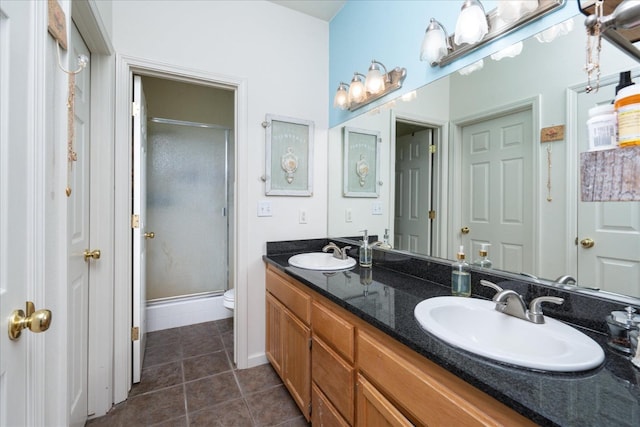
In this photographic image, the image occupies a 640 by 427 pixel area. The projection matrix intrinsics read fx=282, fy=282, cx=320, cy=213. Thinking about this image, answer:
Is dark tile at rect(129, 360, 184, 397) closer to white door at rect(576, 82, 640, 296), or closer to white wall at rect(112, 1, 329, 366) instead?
white wall at rect(112, 1, 329, 366)

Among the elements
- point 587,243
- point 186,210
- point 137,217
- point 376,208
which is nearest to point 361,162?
point 376,208

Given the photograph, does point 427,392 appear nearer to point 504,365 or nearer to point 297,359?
point 504,365

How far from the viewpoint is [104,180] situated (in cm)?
158

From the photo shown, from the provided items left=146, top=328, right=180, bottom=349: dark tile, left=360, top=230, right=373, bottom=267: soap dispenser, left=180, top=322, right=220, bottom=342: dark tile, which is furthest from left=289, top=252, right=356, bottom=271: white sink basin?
left=146, top=328, right=180, bottom=349: dark tile

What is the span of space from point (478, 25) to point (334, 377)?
5.15 feet

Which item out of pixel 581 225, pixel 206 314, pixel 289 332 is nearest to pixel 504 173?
pixel 581 225

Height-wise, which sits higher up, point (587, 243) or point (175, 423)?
point (587, 243)

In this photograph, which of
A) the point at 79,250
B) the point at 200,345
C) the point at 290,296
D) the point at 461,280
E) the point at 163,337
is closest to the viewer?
the point at 461,280

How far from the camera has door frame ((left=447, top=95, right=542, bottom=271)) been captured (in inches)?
40.6

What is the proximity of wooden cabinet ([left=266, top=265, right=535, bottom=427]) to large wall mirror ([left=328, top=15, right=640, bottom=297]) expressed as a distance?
60 centimetres

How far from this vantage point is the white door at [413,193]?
5.07ft

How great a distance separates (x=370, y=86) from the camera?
1.76m

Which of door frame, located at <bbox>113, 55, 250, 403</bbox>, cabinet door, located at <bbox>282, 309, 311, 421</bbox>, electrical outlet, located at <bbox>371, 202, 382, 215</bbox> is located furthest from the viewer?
electrical outlet, located at <bbox>371, 202, 382, 215</bbox>

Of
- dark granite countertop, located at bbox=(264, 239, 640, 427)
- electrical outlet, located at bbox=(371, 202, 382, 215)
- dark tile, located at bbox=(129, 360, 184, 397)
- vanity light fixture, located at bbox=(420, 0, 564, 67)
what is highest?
vanity light fixture, located at bbox=(420, 0, 564, 67)
